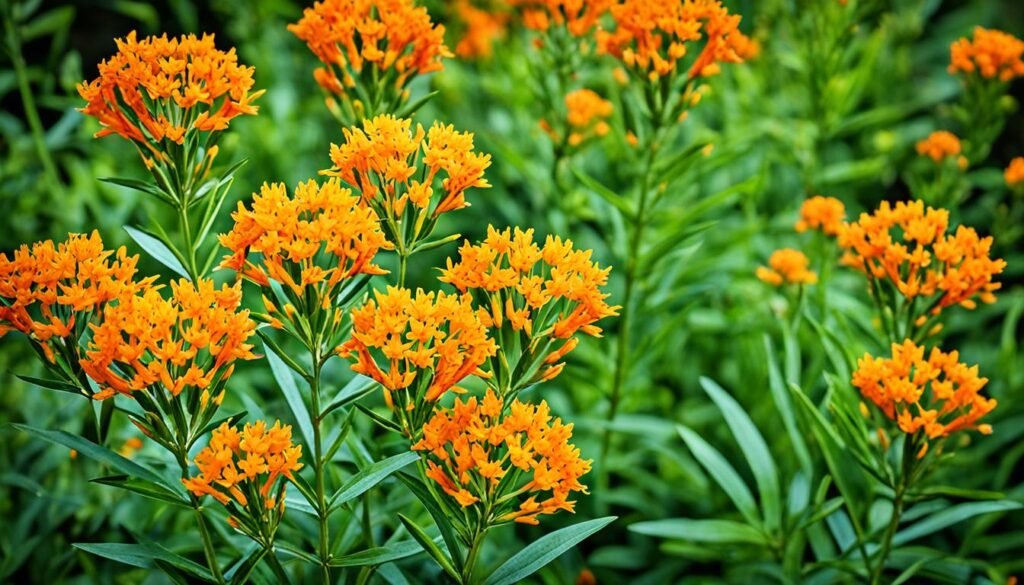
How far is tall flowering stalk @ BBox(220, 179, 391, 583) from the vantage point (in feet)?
4.89

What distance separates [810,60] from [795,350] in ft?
3.74

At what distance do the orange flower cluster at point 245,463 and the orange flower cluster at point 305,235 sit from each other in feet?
0.79

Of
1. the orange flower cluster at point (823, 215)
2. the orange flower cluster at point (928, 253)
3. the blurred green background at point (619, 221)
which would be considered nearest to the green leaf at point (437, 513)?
the blurred green background at point (619, 221)

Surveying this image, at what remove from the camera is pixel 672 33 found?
84.7 inches

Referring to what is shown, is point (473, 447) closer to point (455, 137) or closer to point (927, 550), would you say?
point (455, 137)

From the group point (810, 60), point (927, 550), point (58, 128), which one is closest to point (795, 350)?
point (927, 550)

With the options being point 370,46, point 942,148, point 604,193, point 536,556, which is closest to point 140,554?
point 536,556

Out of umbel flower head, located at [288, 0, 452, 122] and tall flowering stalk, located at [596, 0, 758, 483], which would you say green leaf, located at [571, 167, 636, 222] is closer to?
tall flowering stalk, located at [596, 0, 758, 483]

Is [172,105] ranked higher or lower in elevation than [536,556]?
higher

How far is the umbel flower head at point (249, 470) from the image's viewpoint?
4.76 feet

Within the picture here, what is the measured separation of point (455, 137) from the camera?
1.68 meters

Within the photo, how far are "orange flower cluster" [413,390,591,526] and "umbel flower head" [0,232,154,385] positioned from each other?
0.58 m

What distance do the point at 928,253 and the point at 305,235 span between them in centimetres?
131

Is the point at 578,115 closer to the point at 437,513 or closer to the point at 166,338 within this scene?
the point at 437,513
